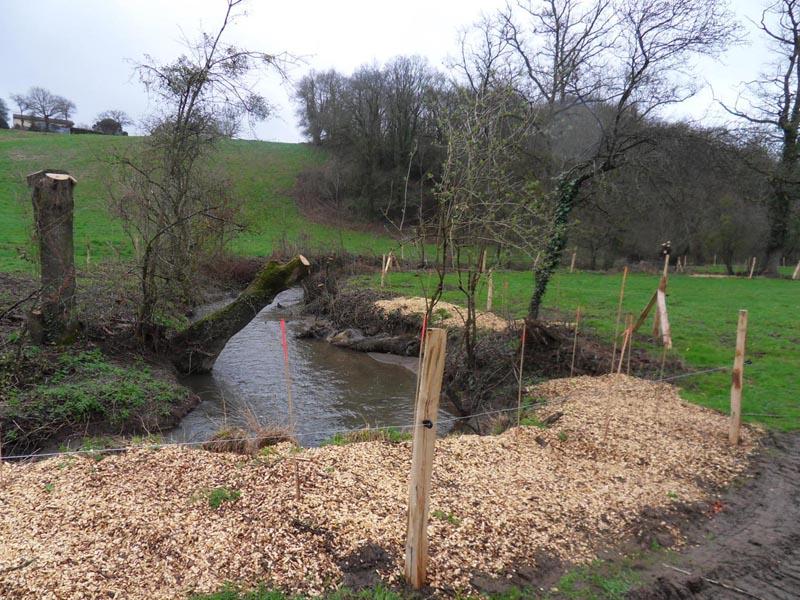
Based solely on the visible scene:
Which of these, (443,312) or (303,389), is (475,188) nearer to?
(303,389)

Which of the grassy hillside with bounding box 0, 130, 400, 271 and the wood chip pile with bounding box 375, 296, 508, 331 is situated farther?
the grassy hillside with bounding box 0, 130, 400, 271

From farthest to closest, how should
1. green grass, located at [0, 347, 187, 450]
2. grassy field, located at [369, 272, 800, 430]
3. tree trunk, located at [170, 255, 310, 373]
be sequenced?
tree trunk, located at [170, 255, 310, 373], grassy field, located at [369, 272, 800, 430], green grass, located at [0, 347, 187, 450]

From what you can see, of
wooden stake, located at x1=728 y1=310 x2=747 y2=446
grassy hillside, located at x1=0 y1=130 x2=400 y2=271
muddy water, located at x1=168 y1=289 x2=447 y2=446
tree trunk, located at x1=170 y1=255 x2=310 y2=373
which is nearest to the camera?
wooden stake, located at x1=728 y1=310 x2=747 y2=446

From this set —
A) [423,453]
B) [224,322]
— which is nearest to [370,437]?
[423,453]

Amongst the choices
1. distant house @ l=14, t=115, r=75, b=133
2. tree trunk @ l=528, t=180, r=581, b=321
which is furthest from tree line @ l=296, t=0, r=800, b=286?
distant house @ l=14, t=115, r=75, b=133

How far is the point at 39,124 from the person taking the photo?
57.5m

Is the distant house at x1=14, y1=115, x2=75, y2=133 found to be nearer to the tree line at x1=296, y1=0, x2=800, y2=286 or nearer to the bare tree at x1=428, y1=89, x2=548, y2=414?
the tree line at x1=296, y1=0, x2=800, y2=286

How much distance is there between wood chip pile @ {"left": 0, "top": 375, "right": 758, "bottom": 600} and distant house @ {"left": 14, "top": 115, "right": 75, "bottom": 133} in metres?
65.0

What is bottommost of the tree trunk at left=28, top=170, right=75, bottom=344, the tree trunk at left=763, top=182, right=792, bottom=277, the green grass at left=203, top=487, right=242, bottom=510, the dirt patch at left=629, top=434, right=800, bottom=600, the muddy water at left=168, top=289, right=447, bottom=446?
the muddy water at left=168, top=289, right=447, bottom=446

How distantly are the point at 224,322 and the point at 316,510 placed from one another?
257 inches

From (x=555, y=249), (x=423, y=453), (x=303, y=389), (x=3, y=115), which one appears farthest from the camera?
(x=3, y=115)

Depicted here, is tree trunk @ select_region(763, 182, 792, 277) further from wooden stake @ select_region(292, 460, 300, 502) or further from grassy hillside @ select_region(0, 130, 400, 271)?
wooden stake @ select_region(292, 460, 300, 502)

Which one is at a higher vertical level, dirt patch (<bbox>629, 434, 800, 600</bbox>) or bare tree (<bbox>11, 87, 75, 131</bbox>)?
bare tree (<bbox>11, 87, 75, 131</bbox>)

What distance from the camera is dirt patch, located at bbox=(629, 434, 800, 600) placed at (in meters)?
3.85
